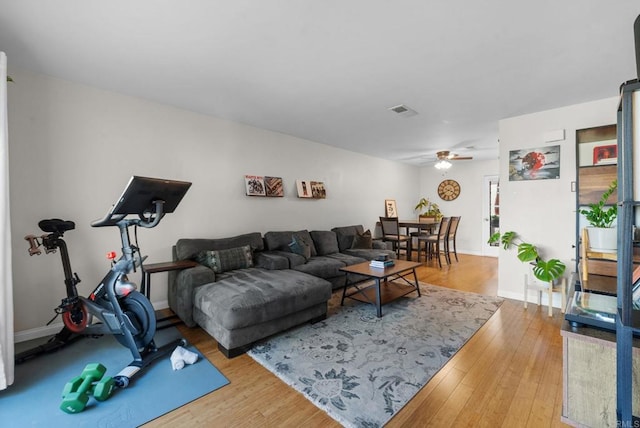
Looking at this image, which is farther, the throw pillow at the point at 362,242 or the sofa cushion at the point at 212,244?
the throw pillow at the point at 362,242

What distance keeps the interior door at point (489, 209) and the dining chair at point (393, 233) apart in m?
2.37

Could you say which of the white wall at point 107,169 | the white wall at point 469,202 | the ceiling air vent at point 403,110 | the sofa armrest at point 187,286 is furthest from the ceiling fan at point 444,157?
the sofa armrest at point 187,286

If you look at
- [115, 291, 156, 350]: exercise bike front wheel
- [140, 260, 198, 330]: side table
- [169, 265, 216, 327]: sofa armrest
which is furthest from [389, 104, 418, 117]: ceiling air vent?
[115, 291, 156, 350]: exercise bike front wheel

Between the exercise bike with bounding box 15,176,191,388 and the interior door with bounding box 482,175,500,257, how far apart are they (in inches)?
275

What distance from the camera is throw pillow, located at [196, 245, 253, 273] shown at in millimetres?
3143

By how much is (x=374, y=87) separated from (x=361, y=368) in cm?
259

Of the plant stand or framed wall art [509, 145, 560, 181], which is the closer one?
the plant stand

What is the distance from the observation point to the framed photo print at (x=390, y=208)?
6689mm

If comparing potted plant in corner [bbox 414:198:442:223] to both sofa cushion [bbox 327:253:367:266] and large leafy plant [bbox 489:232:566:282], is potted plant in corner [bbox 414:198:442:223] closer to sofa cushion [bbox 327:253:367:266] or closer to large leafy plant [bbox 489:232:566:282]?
large leafy plant [bbox 489:232:566:282]

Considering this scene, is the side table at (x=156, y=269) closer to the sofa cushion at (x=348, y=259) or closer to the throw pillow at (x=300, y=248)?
the throw pillow at (x=300, y=248)

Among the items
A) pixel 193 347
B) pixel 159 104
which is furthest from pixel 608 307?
pixel 159 104

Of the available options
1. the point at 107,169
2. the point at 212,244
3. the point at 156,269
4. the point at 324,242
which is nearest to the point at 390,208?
the point at 324,242

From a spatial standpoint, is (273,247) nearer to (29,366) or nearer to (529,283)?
(29,366)

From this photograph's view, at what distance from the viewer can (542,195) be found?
3406 mm
